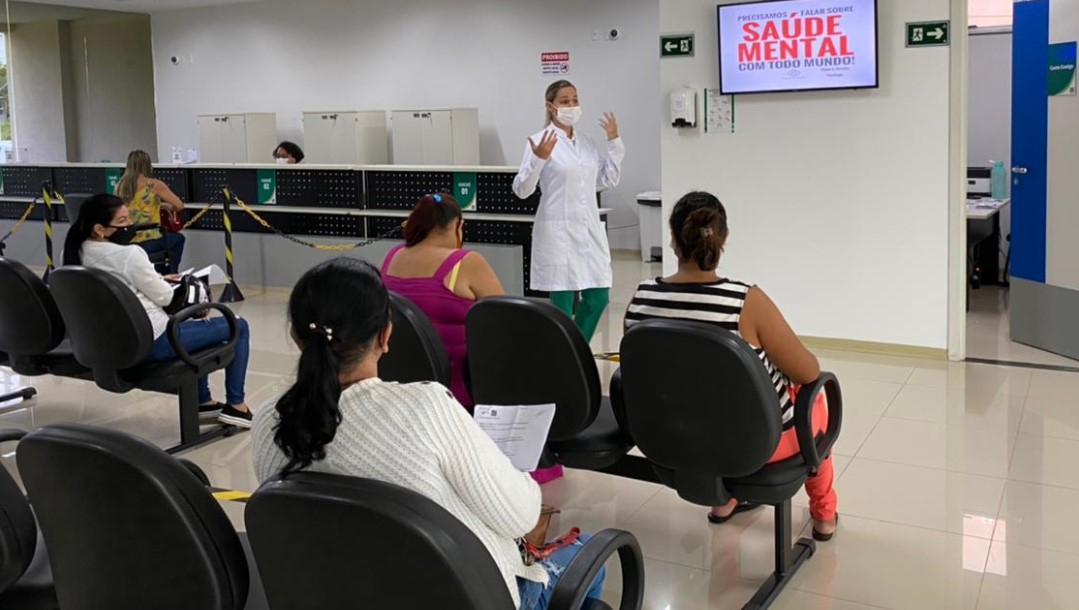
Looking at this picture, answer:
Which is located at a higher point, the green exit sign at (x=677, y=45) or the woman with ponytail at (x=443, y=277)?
the green exit sign at (x=677, y=45)

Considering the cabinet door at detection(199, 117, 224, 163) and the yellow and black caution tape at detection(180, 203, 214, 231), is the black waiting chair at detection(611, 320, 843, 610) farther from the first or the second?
the cabinet door at detection(199, 117, 224, 163)

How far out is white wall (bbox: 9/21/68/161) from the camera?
468 inches

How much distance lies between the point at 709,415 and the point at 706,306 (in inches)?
13.2

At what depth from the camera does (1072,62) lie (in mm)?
5613

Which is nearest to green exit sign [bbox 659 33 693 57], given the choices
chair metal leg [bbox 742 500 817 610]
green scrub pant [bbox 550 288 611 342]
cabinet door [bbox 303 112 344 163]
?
green scrub pant [bbox 550 288 611 342]

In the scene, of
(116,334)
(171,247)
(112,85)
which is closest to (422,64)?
(171,247)

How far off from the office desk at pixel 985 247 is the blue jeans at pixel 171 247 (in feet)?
19.6

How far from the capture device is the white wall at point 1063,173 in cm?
566

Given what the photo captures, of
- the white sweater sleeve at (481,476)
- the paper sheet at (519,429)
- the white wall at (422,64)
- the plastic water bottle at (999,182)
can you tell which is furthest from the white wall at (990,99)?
the white sweater sleeve at (481,476)

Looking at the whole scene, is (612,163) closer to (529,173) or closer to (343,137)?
(529,173)

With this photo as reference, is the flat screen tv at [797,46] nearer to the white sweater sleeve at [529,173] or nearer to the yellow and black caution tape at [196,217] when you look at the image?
the white sweater sleeve at [529,173]

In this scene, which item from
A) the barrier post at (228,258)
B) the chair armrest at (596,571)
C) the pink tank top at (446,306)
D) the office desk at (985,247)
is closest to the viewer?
the chair armrest at (596,571)

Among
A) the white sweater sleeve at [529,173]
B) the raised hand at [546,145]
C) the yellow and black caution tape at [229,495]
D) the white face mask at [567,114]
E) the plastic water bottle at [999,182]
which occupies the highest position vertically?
the white face mask at [567,114]

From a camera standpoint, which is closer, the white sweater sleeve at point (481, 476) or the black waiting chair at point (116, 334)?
the white sweater sleeve at point (481, 476)
